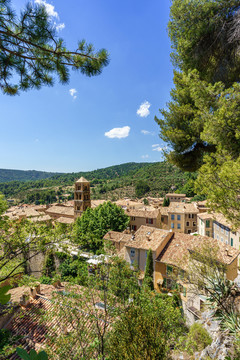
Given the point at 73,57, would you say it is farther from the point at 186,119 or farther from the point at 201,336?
the point at 201,336

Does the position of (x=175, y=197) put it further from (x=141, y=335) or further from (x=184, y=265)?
(x=141, y=335)

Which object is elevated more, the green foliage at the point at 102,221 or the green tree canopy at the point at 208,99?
the green tree canopy at the point at 208,99

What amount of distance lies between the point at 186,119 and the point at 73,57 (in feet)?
18.0

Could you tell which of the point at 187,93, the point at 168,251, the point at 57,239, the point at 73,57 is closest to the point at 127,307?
the point at 57,239

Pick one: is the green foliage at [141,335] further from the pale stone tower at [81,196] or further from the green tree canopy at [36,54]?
the pale stone tower at [81,196]

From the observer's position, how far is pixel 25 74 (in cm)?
435

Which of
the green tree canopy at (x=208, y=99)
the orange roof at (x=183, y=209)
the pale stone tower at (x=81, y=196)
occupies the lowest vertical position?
the orange roof at (x=183, y=209)

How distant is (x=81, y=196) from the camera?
34.9 meters

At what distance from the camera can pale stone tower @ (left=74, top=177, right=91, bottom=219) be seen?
34844 millimetres

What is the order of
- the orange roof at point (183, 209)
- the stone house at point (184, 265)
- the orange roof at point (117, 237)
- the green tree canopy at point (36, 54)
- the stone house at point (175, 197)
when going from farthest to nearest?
the stone house at point (175, 197), the orange roof at point (183, 209), the orange roof at point (117, 237), the stone house at point (184, 265), the green tree canopy at point (36, 54)

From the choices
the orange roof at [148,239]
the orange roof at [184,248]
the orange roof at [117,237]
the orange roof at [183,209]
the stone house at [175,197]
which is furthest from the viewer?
the stone house at [175,197]

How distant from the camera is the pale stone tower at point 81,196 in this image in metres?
34.8

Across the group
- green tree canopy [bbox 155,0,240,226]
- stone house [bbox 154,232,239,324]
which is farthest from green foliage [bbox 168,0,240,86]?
stone house [bbox 154,232,239,324]

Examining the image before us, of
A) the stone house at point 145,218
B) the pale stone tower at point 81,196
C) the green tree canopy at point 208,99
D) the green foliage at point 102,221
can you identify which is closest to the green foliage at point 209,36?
the green tree canopy at point 208,99
